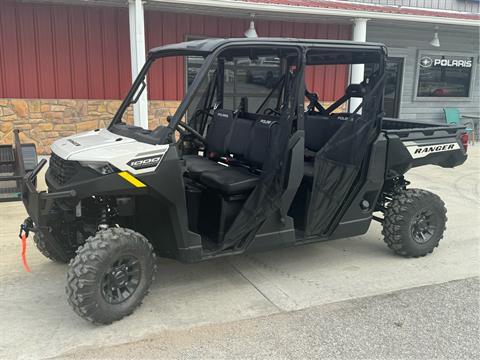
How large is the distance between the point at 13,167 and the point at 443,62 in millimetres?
10551

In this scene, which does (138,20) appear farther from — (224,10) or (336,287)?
(336,287)

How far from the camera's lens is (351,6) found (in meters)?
9.53

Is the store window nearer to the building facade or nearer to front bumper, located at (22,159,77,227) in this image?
the building facade

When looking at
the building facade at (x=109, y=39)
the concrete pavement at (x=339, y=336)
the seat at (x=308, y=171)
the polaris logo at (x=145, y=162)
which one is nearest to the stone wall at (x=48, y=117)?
the building facade at (x=109, y=39)

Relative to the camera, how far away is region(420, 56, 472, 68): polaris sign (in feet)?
39.4

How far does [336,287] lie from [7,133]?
701 cm

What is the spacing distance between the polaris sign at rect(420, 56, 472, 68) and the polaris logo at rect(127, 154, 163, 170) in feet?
34.4

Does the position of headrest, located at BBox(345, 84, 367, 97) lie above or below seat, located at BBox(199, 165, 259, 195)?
above

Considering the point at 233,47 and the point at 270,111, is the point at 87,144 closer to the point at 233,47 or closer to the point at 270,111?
the point at 233,47

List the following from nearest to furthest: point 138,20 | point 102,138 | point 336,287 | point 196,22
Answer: point 102,138 → point 336,287 → point 138,20 → point 196,22

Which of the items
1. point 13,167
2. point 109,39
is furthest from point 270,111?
point 109,39

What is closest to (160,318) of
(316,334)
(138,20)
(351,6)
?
(316,334)

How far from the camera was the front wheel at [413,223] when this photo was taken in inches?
176

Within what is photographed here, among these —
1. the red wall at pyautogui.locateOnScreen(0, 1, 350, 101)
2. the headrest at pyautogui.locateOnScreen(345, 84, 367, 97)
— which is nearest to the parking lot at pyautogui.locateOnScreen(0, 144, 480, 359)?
the headrest at pyautogui.locateOnScreen(345, 84, 367, 97)
